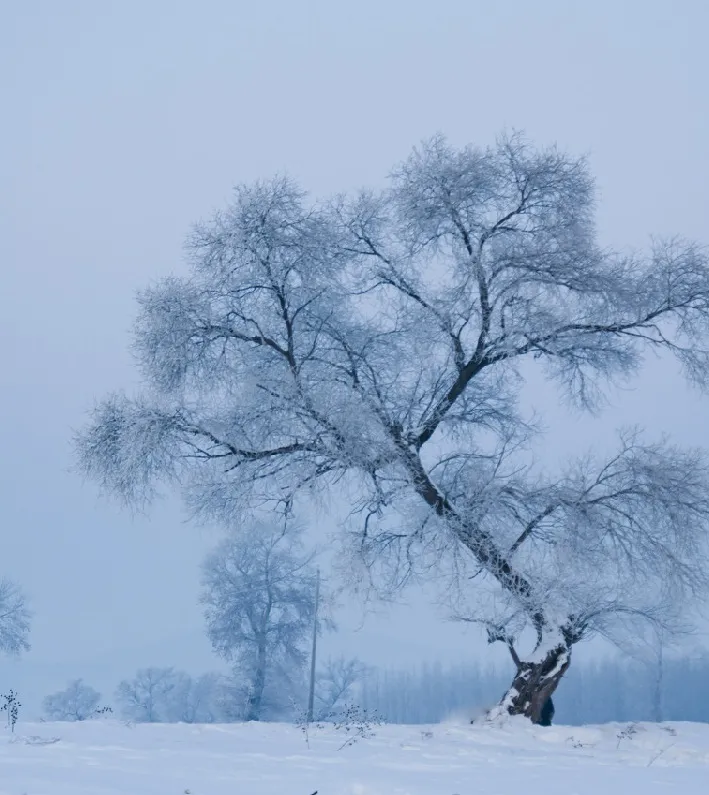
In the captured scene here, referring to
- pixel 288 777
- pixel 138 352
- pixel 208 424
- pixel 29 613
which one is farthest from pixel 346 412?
pixel 29 613

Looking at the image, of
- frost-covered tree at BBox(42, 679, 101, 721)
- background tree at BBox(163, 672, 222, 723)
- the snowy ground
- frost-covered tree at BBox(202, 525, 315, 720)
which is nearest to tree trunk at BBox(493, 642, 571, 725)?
the snowy ground

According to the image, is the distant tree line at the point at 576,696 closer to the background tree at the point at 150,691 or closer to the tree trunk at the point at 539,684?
the tree trunk at the point at 539,684

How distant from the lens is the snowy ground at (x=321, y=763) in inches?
225

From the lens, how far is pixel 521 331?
12.3 meters

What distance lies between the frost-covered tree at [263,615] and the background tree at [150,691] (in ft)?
7.25

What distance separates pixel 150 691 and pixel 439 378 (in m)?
14.8

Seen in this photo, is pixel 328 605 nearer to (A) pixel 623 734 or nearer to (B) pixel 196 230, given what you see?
(A) pixel 623 734

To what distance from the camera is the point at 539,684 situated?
39.3 ft

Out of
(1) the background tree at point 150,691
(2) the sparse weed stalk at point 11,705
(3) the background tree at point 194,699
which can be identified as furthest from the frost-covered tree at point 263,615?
(2) the sparse weed stalk at point 11,705

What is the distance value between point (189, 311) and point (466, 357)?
13.0 feet

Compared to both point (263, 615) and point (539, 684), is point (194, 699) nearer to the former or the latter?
point (263, 615)

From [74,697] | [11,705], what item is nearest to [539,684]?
[11,705]

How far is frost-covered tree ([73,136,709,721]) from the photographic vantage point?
11562mm

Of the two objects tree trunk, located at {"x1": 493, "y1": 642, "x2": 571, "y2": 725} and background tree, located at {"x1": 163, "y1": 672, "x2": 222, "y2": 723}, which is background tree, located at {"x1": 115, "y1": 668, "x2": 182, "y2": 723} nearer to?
background tree, located at {"x1": 163, "y1": 672, "x2": 222, "y2": 723}
